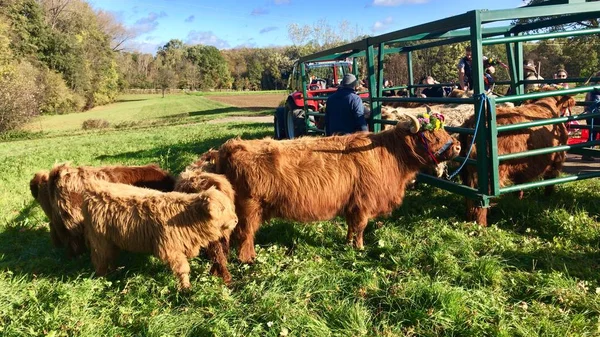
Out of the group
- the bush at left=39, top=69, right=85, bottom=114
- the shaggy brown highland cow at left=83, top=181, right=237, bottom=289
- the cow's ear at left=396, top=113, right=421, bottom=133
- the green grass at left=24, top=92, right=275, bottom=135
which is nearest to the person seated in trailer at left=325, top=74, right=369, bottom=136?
the cow's ear at left=396, top=113, right=421, bottom=133

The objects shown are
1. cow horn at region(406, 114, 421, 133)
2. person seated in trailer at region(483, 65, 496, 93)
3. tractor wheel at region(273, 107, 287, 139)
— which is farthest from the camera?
tractor wheel at region(273, 107, 287, 139)

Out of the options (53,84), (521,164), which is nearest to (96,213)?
(521,164)

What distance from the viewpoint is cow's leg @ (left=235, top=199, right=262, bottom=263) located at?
15.7 feet

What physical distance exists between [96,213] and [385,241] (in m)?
3.17

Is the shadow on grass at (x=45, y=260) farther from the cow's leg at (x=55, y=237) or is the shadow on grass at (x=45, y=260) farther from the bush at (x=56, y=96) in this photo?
the bush at (x=56, y=96)

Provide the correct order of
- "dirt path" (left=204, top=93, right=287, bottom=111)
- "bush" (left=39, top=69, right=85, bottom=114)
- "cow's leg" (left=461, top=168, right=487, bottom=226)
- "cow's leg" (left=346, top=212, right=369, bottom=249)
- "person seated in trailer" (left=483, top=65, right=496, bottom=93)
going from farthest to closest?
"dirt path" (left=204, top=93, right=287, bottom=111) < "bush" (left=39, top=69, right=85, bottom=114) < "person seated in trailer" (left=483, top=65, right=496, bottom=93) < "cow's leg" (left=461, top=168, right=487, bottom=226) < "cow's leg" (left=346, top=212, right=369, bottom=249)

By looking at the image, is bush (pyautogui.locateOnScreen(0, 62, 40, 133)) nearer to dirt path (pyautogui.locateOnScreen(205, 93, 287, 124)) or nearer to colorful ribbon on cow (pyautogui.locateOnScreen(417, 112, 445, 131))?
dirt path (pyautogui.locateOnScreen(205, 93, 287, 124))

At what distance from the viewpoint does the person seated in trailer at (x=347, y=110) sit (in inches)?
251

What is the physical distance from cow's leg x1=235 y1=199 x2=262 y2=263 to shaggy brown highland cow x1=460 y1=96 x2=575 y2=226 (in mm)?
2837

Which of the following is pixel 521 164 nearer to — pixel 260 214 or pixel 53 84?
pixel 260 214

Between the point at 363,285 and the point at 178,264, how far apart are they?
176 cm

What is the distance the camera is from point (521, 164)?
5.60 m

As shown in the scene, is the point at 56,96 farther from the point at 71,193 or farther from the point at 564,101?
the point at 564,101

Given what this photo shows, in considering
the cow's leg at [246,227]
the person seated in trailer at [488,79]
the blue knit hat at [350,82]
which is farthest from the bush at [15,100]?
the cow's leg at [246,227]
